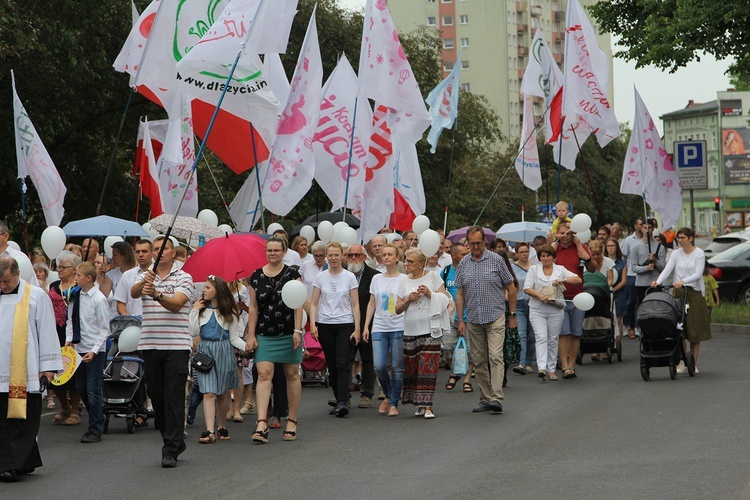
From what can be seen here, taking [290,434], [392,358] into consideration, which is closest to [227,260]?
[290,434]

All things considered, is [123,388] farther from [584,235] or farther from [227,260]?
[584,235]

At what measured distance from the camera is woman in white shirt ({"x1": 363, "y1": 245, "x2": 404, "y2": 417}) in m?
13.8

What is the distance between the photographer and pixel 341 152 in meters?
20.2

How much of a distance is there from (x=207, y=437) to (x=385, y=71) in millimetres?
9460

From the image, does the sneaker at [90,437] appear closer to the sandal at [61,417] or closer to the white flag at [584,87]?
the sandal at [61,417]

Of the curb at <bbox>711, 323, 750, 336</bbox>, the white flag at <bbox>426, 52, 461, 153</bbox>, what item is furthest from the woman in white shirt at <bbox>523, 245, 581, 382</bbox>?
the white flag at <bbox>426, 52, 461, 153</bbox>

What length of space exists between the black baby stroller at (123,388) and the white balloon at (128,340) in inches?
6.0

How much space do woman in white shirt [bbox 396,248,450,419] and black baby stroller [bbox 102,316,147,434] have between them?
102 inches

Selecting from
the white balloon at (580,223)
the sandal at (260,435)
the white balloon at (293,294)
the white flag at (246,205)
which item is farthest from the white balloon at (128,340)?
the white balloon at (580,223)

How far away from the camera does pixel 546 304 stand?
16.8 meters

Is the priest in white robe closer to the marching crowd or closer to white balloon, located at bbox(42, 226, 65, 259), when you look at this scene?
the marching crowd

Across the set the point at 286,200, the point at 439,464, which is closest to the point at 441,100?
the point at 286,200

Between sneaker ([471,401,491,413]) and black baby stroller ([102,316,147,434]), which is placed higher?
black baby stroller ([102,316,147,434])

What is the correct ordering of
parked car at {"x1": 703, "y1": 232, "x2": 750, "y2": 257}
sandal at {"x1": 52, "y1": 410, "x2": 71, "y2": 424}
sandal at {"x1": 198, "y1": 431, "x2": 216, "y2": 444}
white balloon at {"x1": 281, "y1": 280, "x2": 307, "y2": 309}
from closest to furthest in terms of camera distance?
white balloon at {"x1": 281, "y1": 280, "x2": 307, "y2": 309}, sandal at {"x1": 198, "y1": 431, "x2": 216, "y2": 444}, sandal at {"x1": 52, "y1": 410, "x2": 71, "y2": 424}, parked car at {"x1": 703, "y1": 232, "x2": 750, "y2": 257}
